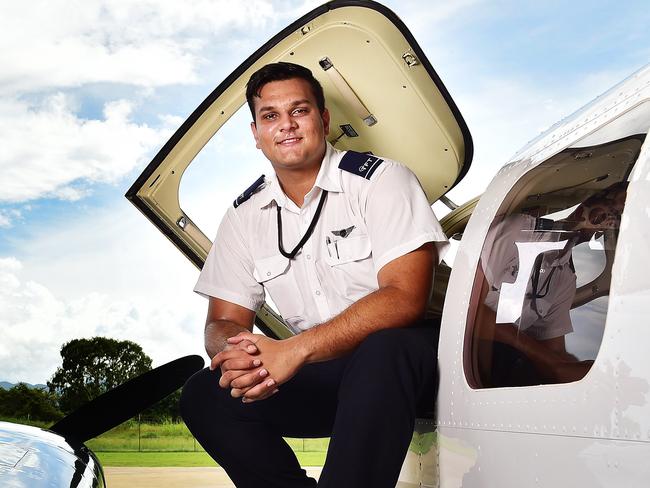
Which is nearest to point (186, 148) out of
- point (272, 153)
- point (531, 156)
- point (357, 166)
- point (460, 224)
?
point (272, 153)

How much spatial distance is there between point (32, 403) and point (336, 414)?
1220 cm

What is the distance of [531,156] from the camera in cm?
170

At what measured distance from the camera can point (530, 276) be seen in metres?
1.54

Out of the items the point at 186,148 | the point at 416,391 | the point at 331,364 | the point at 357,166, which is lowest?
the point at 416,391

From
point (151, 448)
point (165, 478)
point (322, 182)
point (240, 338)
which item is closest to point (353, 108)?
point (322, 182)

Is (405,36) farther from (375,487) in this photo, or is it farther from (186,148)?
(375,487)

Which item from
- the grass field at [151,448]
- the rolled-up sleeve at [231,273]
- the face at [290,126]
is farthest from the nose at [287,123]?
the grass field at [151,448]

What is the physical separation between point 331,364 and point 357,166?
0.58m

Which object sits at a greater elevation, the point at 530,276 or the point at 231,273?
the point at 231,273

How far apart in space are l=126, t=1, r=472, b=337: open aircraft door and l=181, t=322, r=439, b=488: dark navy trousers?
0.73m

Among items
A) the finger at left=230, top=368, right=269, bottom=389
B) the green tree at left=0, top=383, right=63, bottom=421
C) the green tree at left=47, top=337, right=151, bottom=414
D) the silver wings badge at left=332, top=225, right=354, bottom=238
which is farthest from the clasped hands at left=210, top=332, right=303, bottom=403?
the green tree at left=47, top=337, right=151, bottom=414

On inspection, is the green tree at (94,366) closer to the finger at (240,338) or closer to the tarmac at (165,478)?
the tarmac at (165,478)

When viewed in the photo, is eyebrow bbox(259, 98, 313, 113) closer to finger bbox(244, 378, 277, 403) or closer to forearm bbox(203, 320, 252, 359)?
forearm bbox(203, 320, 252, 359)

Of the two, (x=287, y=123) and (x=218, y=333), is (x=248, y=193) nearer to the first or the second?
(x=287, y=123)
